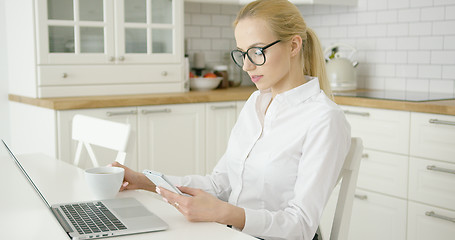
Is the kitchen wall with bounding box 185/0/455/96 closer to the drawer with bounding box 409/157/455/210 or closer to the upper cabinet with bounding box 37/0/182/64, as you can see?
the upper cabinet with bounding box 37/0/182/64

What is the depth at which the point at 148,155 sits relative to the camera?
11.0 feet

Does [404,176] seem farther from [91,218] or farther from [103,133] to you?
[91,218]

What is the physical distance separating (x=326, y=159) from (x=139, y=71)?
7.53 ft

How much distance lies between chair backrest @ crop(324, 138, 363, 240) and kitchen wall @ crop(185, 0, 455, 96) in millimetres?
2167

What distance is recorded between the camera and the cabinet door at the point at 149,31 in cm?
343

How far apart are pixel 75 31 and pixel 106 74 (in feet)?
1.05

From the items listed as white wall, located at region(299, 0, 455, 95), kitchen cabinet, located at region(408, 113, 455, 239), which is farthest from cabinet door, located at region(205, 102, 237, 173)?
kitchen cabinet, located at region(408, 113, 455, 239)

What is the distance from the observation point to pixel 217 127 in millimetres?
3586

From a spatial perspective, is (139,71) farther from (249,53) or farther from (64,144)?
(249,53)

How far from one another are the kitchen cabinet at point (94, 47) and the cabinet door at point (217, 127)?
1.06 ft

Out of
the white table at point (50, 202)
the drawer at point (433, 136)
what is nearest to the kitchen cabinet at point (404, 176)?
the drawer at point (433, 136)

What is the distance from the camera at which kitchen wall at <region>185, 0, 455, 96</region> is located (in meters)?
3.44

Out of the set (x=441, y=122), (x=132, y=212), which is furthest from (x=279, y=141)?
(x=441, y=122)

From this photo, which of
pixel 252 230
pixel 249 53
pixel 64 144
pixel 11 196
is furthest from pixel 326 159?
pixel 64 144
